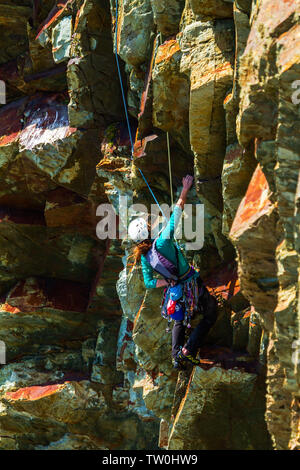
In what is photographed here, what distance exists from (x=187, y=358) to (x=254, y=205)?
328 cm

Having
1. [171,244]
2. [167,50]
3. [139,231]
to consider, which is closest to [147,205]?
[139,231]

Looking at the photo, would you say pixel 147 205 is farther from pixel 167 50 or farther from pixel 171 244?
pixel 167 50

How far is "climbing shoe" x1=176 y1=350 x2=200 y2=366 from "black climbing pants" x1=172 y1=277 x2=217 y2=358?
0.23 feet

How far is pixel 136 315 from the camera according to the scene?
11367 millimetres

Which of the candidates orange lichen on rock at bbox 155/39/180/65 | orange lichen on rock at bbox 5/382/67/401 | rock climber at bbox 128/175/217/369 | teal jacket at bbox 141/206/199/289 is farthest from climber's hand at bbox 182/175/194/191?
orange lichen on rock at bbox 5/382/67/401

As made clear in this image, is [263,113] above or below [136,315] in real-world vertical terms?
above

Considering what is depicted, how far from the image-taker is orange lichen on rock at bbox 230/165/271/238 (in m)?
7.04

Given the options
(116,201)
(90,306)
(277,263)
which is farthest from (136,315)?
(277,263)

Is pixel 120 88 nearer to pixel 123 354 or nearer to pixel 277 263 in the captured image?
pixel 123 354

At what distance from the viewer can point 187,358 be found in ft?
30.8

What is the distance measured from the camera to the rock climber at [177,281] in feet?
30.0

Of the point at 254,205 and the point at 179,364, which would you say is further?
the point at 179,364

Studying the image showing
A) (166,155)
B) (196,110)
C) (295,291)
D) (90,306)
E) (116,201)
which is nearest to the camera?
(295,291)

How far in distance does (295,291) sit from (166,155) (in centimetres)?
497
